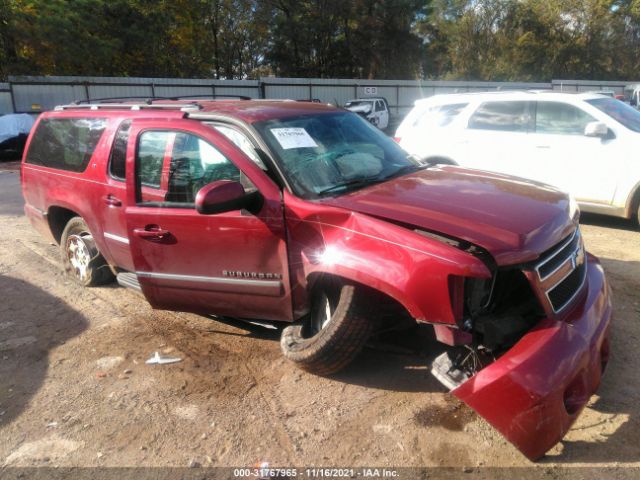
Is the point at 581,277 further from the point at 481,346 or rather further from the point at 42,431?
the point at 42,431

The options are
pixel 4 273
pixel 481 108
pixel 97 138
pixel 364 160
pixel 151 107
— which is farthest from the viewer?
pixel 481 108

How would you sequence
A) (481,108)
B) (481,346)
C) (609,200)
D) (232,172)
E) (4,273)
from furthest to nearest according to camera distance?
(481,108), (609,200), (4,273), (232,172), (481,346)

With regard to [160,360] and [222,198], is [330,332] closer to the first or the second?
[222,198]

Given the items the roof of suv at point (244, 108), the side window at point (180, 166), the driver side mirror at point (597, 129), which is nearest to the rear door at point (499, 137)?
the driver side mirror at point (597, 129)

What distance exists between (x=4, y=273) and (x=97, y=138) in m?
2.30

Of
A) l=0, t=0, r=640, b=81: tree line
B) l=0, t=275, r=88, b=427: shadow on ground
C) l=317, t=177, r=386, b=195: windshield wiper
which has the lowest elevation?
l=0, t=275, r=88, b=427: shadow on ground

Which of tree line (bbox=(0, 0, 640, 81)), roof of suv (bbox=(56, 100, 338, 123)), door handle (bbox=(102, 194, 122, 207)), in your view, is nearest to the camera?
roof of suv (bbox=(56, 100, 338, 123))

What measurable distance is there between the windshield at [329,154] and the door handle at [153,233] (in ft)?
3.30

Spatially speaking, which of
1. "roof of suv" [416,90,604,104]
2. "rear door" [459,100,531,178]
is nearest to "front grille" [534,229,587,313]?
"rear door" [459,100,531,178]

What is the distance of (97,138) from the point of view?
4.65 metres

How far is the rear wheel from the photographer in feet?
17.1

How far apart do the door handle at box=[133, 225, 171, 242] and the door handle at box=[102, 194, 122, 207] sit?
Answer: 443mm

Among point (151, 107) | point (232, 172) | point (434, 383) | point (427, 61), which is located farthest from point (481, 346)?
point (427, 61)

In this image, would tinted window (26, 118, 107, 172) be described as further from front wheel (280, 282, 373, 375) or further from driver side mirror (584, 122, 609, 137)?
driver side mirror (584, 122, 609, 137)
